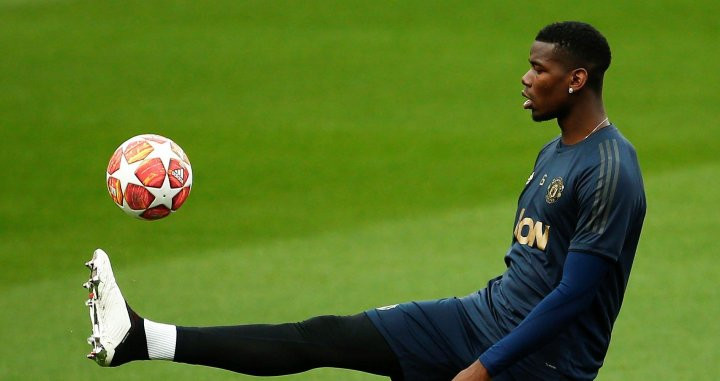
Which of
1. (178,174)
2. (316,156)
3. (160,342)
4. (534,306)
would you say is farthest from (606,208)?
(316,156)

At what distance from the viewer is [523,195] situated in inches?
233

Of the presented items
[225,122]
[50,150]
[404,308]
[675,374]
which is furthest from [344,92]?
[404,308]

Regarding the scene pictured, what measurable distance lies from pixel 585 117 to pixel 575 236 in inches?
25.0

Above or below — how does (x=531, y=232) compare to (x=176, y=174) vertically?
below

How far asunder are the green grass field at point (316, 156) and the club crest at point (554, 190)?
2.99 m

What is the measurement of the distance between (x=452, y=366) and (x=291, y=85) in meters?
12.9

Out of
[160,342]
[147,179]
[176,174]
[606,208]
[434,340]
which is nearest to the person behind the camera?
[606,208]

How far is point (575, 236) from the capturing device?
17.5 feet

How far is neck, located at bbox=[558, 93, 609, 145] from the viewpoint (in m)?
5.65

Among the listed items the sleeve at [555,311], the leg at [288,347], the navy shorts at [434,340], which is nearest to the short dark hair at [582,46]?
the sleeve at [555,311]

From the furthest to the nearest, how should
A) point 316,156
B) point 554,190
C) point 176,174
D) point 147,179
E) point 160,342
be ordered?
point 316,156 < point 176,174 < point 147,179 < point 160,342 < point 554,190

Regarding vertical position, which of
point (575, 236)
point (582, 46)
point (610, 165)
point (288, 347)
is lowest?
point (288, 347)

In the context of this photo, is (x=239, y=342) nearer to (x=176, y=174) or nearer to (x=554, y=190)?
(x=176, y=174)

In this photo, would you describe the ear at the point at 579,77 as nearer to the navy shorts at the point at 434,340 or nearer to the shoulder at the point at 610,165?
the shoulder at the point at 610,165
